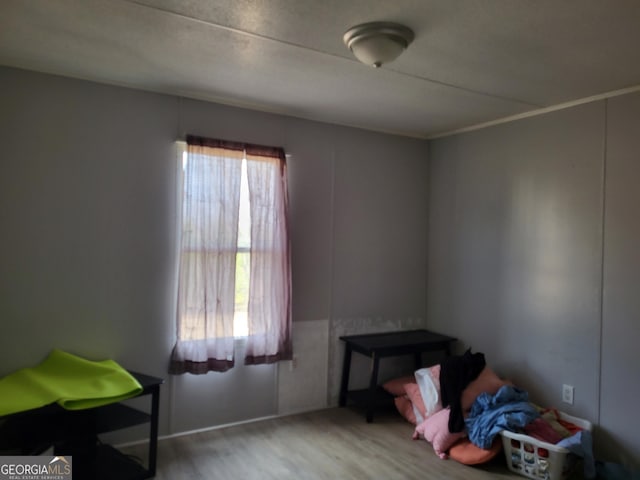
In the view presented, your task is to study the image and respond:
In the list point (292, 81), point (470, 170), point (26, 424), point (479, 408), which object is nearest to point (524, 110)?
point (470, 170)

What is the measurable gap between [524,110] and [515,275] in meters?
1.19

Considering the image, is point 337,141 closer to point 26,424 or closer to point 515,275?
point 515,275

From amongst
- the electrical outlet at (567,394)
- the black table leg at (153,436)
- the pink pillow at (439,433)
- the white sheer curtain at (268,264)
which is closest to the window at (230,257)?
the white sheer curtain at (268,264)

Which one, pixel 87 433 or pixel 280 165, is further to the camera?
pixel 280 165

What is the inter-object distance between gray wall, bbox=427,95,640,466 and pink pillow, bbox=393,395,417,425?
2.37 ft

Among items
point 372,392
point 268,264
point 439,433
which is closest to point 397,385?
point 372,392

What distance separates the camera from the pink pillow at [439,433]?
2.93m

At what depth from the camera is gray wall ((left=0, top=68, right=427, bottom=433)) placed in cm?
263

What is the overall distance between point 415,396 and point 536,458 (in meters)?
0.97

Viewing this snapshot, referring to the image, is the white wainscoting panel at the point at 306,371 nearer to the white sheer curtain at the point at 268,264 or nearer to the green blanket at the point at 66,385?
the white sheer curtain at the point at 268,264

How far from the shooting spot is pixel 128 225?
292 cm

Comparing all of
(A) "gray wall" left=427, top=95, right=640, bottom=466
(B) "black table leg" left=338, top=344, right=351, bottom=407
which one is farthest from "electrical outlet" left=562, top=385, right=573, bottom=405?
(B) "black table leg" left=338, top=344, right=351, bottom=407

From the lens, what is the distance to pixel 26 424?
7.87 feet

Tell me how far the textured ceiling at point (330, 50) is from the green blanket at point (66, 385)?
5.62 ft
